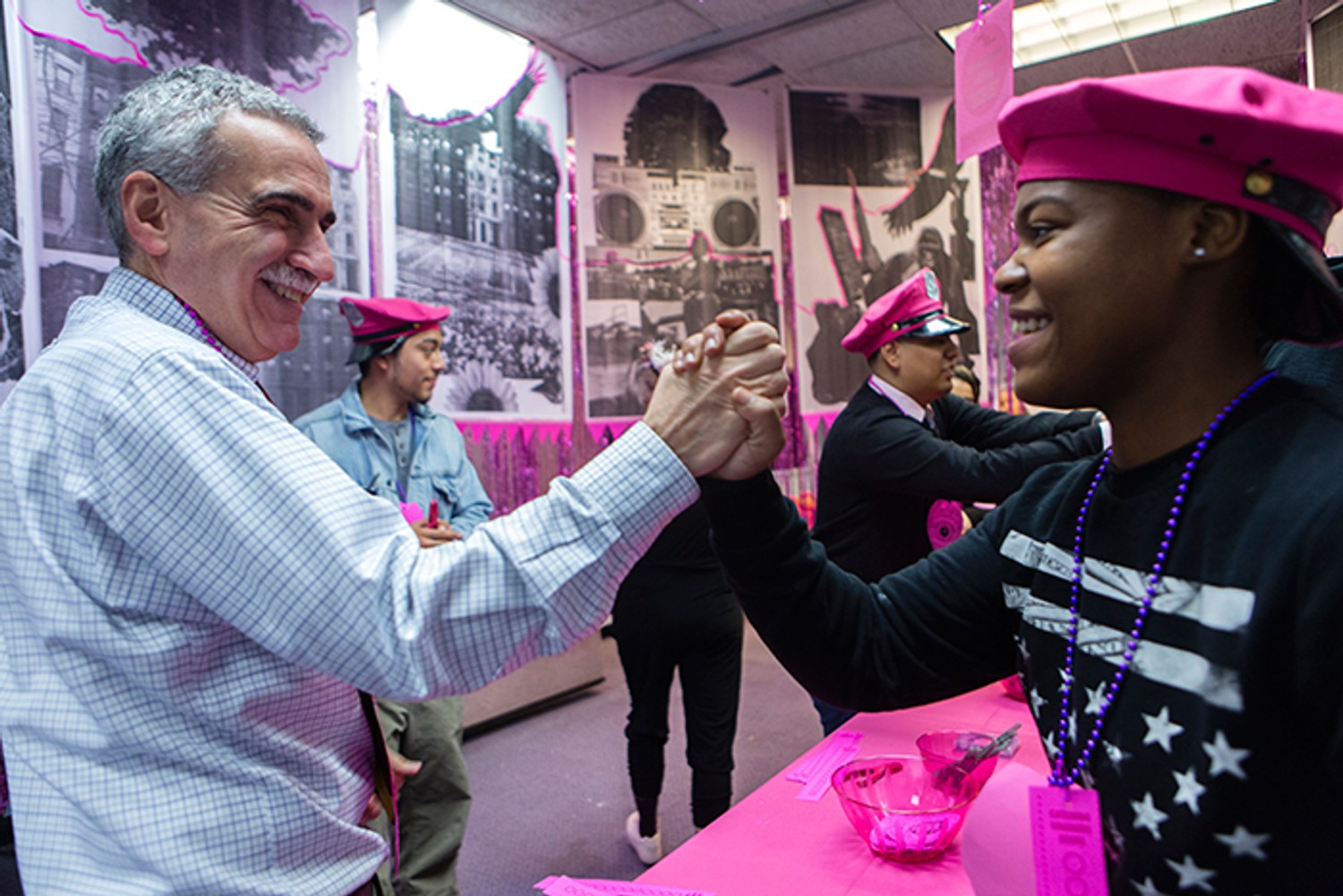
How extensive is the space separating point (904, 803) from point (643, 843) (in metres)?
1.76

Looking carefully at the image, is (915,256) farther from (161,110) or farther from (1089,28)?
(161,110)

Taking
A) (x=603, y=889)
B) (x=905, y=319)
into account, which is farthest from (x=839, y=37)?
(x=603, y=889)

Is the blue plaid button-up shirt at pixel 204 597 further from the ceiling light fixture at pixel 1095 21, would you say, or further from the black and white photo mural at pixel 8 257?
the ceiling light fixture at pixel 1095 21

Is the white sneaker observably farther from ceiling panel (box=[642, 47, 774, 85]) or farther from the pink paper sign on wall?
ceiling panel (box=[642, 47, 774, 85])

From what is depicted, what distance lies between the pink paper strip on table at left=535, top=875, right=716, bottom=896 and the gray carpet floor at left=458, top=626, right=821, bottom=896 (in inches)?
70.3

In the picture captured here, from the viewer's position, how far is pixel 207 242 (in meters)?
1.07

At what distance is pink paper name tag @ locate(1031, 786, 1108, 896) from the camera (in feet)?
2.51

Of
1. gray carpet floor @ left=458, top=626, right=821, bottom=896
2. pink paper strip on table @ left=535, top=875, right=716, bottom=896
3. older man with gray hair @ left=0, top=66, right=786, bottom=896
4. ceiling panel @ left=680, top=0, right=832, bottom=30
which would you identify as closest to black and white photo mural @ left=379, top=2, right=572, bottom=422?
ceiling panel @ left=680, top=0, right=832, bottom=30

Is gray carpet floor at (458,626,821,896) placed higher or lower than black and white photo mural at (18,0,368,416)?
lower

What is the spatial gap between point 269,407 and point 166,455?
12cm

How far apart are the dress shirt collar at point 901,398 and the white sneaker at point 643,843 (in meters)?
1.62

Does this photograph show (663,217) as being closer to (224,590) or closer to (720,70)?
(720,70)

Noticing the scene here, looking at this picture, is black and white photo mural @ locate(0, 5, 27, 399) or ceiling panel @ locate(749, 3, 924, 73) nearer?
black and white photo mural @ locate(0, 5, 27, 399)

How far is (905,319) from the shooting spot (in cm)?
241
